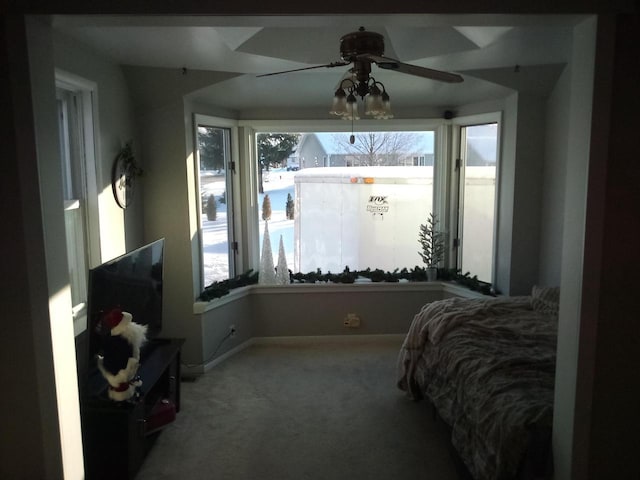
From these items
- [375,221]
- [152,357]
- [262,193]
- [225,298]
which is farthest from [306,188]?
[152,357]

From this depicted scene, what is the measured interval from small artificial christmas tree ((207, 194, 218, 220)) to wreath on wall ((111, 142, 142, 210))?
2.67ft

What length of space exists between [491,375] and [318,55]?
94.9 inches

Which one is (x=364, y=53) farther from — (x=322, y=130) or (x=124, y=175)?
(x=322, y=130)

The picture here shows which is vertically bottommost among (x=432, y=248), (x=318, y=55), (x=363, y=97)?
(x=432, y=248)

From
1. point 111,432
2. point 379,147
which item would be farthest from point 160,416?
point 379,147

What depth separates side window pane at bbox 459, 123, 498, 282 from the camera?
457 centimetres

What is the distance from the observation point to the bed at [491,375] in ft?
7.02

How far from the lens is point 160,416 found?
319 centimetres

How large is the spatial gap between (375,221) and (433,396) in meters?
2.38

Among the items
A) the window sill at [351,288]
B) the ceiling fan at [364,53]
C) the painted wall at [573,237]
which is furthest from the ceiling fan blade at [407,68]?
the window sill at [351,288]

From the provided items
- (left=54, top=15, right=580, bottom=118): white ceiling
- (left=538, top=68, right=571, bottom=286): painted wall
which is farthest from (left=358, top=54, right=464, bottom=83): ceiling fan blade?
(left=538, top=68, right=571, bottom=286): painted wall

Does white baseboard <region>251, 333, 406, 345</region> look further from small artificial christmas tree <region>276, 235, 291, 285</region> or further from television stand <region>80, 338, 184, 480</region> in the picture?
television stand <region>80, 338, 184, 480</region>

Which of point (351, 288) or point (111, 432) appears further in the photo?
point (351, 288)

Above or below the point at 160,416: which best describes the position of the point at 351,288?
above
